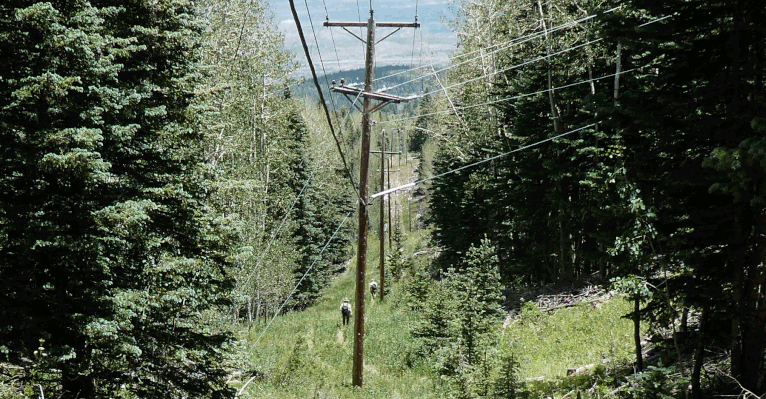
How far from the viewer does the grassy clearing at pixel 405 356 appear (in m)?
12.4

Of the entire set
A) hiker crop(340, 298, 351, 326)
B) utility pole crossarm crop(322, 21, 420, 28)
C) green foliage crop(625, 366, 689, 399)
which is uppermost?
utility pole crossarm crop(322, 21, 420, 28)

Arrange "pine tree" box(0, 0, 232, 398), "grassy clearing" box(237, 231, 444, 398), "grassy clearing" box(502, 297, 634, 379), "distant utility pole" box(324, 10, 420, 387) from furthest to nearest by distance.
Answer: "grassy clearing" box(237, 231, 444, 398), "distant utility pole" box(324, 10, 420, 387), "grassy clearing" box(502, 297, 634, 379), "pine tree" box(0, 0, 232, 398)

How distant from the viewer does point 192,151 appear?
1204 centimetres

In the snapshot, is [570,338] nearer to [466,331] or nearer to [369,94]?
[466,331]

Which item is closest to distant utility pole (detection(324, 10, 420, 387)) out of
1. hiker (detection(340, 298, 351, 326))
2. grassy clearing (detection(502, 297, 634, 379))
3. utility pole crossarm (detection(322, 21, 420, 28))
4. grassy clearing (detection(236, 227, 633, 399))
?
utility pole crossarm (detection(322, 21, 420, 28))

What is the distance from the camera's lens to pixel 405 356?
1800cm

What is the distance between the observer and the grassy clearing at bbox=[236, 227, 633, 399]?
1242cm

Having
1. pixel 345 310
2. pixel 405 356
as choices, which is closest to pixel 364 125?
pixel 405 356

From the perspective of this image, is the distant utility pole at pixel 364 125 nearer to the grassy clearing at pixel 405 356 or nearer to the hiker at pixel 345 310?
the grassy clearing at pixel 405 356

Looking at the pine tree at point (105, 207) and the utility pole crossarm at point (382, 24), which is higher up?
the utility pole crossarm at point (382, 24)

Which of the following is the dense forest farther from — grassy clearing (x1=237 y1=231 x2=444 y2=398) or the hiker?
the hiker

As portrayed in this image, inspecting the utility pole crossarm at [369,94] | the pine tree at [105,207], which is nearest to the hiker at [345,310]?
the utility pole crossarm at [369,94]

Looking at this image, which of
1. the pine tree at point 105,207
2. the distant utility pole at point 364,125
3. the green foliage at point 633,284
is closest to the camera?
the green foliage at point 633,284

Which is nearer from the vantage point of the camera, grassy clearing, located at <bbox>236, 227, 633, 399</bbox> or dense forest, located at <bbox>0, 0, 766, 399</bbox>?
dense forest, located at <bbox>0, 0, 766, 399</bbox>
